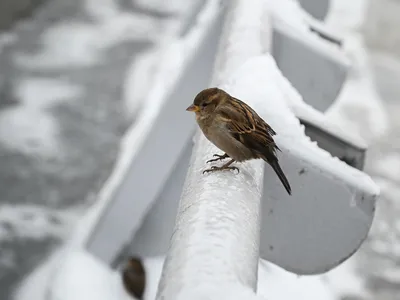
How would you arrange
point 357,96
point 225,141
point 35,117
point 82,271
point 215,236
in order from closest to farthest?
point 215,236 < point 225,141 < point 82,271 < point 35,117 < point 357,96

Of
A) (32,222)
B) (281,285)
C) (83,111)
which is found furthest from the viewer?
(83,111)

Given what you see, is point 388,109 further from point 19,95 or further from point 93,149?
point 19,95

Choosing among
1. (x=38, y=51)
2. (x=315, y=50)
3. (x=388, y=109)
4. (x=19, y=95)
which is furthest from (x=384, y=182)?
(x=38, y=51)

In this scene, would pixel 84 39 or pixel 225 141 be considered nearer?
pixel 225 141

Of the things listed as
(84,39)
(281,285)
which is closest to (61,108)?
(84,39)

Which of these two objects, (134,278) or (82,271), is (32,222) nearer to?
(82,271)

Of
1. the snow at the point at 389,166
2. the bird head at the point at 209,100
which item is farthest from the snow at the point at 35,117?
the bird head at the point at 209,100

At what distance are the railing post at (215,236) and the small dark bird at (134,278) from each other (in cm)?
128

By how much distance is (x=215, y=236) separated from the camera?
935 millimetres

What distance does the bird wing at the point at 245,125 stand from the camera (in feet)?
4.43

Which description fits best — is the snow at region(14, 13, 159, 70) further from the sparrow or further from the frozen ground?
the sparrow

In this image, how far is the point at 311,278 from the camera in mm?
2801

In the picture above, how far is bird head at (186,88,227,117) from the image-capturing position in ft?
4.67

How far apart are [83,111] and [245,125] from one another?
358 cm
